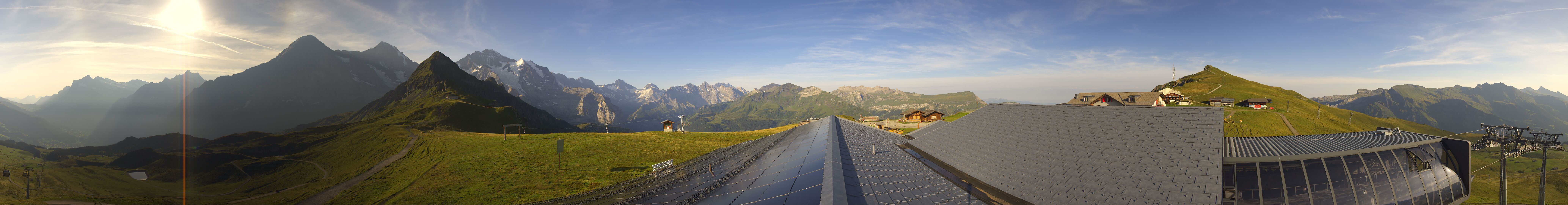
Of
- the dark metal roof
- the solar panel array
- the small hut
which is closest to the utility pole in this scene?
the dark metal roof

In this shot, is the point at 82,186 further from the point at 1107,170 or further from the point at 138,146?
the point at 138,146

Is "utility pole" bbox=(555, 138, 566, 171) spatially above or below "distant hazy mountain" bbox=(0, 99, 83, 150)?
above

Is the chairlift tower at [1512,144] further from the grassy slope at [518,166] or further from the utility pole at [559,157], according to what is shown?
the utility pole at [559,157]

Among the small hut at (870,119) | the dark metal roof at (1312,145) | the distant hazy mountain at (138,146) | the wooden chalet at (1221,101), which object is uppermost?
the wooden chalet at (1221,101)

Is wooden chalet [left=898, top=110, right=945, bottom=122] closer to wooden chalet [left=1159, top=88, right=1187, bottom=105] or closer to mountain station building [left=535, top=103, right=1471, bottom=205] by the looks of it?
wooden chalet [left=1159, top=88, right=1187, bottom=105]

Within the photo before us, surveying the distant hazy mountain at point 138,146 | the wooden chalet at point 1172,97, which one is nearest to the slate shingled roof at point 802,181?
the wooden chalet at point 1172,97

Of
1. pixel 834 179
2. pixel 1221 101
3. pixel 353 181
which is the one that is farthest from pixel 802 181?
pixel 1221 101
